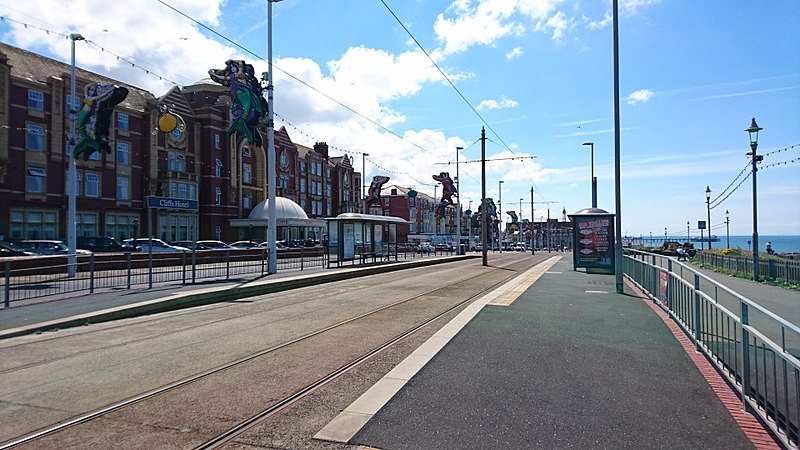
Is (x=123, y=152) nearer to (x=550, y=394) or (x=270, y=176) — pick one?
(x=270, y=176)

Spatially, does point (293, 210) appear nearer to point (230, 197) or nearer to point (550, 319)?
point (230, 197)

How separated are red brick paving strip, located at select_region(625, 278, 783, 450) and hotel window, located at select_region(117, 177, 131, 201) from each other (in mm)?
48068

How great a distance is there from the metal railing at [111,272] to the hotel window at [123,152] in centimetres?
2710

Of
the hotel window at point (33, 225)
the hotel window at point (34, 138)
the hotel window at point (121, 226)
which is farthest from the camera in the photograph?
the hotel window at point (121, 226)

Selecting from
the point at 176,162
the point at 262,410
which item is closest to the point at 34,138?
the point at 176,162

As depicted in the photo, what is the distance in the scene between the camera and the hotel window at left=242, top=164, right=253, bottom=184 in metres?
61.2

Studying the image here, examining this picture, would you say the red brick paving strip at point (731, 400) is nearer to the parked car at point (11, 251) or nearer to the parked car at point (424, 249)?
the parked car at point (11, 251)

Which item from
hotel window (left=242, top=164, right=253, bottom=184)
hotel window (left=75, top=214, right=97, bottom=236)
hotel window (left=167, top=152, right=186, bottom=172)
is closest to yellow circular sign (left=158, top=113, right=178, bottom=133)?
hotel window (left=75, top=214, right=97, bottom=236)

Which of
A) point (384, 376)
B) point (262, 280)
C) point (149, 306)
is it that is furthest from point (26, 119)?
point (384, 376)

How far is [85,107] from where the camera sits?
21844mm

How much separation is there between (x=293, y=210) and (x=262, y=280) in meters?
43.2

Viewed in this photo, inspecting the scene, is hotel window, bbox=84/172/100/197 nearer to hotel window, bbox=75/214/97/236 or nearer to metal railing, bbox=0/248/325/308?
hotel window, bbox=75/214/97/236

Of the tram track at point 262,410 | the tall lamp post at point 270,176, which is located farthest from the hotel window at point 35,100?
the tram track at point 262,410

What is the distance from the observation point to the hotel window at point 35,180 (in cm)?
4019
